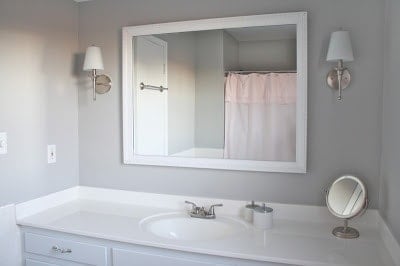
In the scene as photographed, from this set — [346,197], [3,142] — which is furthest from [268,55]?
[3,142]

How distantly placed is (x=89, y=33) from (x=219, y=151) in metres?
1.17

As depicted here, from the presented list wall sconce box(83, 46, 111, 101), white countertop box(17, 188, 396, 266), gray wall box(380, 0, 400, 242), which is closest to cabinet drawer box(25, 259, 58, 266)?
white countertop box(17, 188, 396, 266)

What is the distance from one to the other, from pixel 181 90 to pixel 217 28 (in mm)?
422

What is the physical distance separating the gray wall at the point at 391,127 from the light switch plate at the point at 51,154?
185cm

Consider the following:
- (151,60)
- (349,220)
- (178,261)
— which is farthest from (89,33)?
(349,220)

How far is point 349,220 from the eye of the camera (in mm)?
1775

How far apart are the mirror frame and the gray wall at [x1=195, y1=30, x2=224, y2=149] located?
0.08m

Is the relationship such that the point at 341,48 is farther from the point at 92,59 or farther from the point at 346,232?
the point at 92,59

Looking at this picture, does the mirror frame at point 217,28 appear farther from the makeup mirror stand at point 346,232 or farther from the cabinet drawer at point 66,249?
the cabinet drawer at point 66,249

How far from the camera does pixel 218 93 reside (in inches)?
79.7

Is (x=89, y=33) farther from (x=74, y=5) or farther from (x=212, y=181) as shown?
(x=212, y=181)

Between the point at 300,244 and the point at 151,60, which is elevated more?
the point at 151,60

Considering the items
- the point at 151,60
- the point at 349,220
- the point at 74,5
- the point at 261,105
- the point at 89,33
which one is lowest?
the point at 349,220

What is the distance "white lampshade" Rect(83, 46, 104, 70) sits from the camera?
6.95 ft
